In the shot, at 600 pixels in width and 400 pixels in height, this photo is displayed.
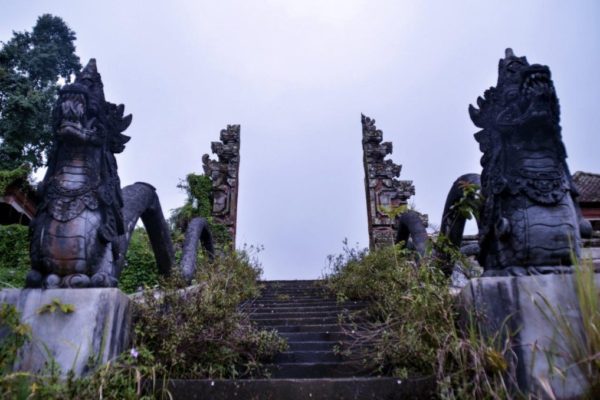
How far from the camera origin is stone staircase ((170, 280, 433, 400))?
2479 millimetres

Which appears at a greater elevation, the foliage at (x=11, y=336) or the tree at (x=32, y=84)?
the tree at (x=32, y=84)

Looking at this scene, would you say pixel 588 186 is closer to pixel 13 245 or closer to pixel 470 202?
pixel 470 202

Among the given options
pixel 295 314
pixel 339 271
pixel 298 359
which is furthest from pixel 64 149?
pixel 339 271

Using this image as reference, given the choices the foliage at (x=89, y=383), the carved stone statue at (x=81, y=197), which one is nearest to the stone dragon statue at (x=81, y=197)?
the carved stone statue at (x=81, y=197)

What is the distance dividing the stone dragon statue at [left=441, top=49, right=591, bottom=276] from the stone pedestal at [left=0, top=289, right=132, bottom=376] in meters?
2.26

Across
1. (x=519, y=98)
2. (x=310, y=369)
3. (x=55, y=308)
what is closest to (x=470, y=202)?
(x=519, y=98)

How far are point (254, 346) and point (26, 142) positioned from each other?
17.7 m

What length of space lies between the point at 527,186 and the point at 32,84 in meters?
21.0

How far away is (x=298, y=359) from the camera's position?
11.0 ft

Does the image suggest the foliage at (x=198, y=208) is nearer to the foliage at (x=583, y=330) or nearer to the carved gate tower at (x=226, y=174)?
the carved gate tower at (x=226, y=174)

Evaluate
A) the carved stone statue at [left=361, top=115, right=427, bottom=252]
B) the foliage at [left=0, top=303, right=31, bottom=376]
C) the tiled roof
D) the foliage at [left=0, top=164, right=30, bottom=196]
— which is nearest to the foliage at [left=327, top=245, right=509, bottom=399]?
the foliage at [left=0, top=303, right=31, bottom=376]

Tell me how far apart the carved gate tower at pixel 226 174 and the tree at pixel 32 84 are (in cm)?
745

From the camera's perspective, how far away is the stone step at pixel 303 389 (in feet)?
8.06

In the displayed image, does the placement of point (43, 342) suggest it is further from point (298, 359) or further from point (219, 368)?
point (298, 359)
